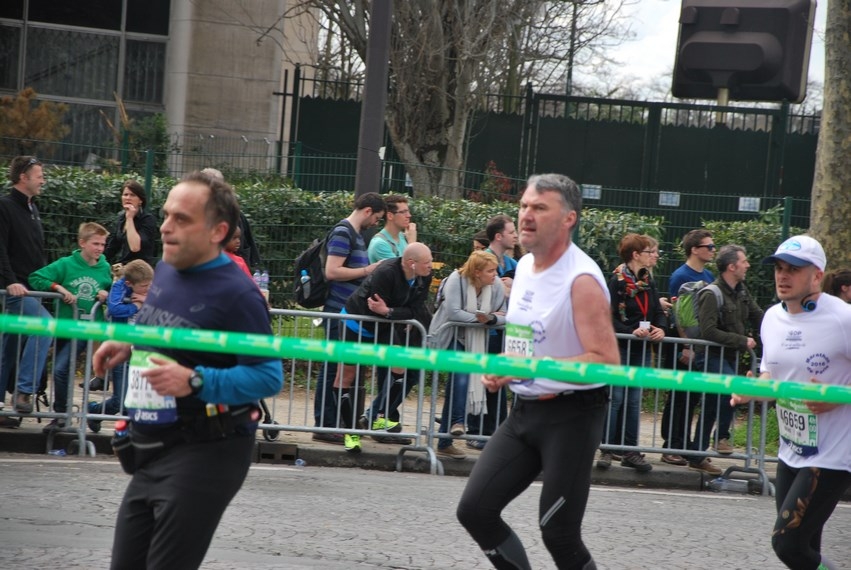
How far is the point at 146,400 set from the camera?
370 cm

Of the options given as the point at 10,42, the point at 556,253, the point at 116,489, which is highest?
the point at 10,42

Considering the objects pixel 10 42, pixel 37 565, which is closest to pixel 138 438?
pixel 37 565

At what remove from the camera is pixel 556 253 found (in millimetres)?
4605

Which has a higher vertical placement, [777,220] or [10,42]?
[10,42]

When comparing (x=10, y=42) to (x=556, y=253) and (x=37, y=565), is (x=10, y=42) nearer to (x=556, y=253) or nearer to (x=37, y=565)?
(x=37, y=565)

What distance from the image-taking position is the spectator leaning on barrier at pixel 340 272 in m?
9.55

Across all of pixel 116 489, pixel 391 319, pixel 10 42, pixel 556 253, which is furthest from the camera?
pixel 10 42

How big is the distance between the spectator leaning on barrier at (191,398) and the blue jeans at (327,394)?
5.62 m

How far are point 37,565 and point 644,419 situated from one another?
7.22 metres

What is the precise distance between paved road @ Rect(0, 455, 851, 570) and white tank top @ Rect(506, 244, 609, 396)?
198 centimetres

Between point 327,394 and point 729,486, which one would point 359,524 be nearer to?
point 327,394

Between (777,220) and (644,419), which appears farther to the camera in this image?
(777,220)

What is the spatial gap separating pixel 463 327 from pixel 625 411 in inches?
57.4

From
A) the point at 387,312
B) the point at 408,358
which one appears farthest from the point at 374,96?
the point at 408,358
